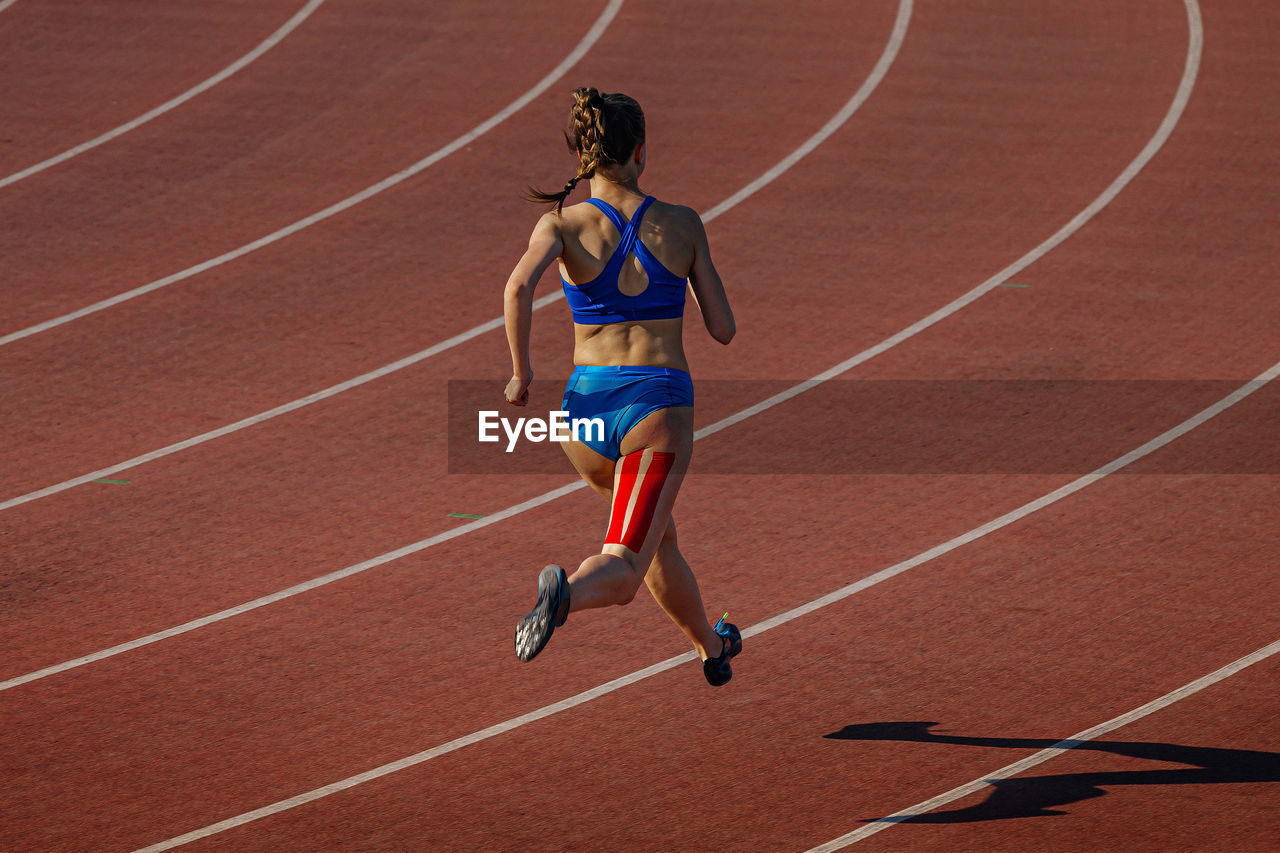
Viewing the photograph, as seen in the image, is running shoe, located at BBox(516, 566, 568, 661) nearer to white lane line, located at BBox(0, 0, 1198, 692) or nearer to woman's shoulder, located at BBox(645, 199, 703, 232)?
woman's shoulder, located at BBox(645, 199, 703, 232)

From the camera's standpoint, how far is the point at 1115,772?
213 inches

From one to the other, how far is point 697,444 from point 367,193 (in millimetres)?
4938

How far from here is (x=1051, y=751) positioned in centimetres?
560

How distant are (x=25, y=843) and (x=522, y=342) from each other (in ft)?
6.95

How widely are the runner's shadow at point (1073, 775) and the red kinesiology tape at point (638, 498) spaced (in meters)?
1.14

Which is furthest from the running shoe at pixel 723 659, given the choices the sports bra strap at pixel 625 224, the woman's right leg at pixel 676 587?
the sports bra strap at pixel 625 224

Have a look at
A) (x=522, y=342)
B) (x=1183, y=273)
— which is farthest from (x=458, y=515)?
(x=1183, y=273)

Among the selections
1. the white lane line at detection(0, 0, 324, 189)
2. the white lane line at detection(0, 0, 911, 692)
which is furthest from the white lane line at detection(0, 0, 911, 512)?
the white lane line at detection(0, 0, 324, 189)

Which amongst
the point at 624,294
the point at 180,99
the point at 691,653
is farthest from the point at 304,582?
the point at 180,99

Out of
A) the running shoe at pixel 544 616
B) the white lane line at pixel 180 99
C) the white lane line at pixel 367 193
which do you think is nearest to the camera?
the running shoe at pixel 544 616

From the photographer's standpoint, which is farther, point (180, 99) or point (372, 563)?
point (180, 99)

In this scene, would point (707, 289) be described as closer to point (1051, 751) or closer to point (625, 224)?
point (625, 224)

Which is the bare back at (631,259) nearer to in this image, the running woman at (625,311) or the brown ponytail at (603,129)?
the running woman at (625,311)

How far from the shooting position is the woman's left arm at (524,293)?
5.07m
